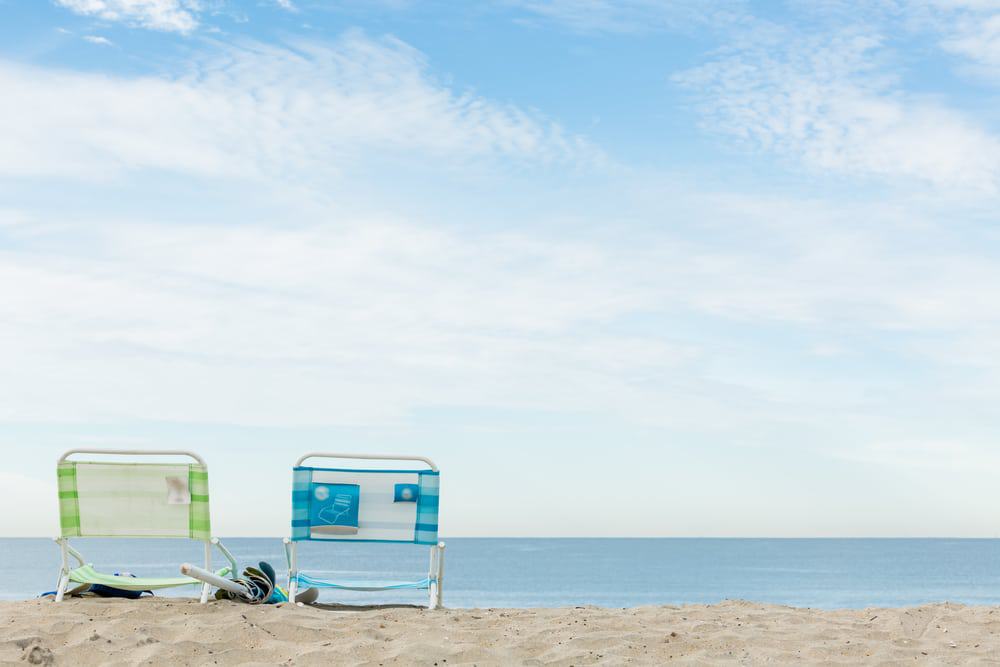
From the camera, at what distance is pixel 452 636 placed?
5.39m

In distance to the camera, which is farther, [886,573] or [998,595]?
[886,573]

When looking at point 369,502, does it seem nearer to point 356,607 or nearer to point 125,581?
point 356,607

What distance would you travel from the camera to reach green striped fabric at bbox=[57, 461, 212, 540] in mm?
6496

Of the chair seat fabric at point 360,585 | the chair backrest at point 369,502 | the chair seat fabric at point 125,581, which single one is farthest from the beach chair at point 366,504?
the chair seat fabric at point 125,581

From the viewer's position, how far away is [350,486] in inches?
278

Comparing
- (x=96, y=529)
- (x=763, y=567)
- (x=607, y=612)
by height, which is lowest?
(x=763, y=567)

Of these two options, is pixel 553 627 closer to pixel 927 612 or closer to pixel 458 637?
pixel 458 637

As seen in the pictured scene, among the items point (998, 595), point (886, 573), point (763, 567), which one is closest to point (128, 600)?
point (998, 595)

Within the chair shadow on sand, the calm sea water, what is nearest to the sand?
the chair shadow on sand

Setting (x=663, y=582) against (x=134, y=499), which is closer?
(x=134, y=499)

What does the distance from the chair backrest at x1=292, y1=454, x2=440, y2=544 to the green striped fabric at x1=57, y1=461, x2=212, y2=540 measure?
0.72 metres

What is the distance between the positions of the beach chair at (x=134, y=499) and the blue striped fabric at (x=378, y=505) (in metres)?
0.62

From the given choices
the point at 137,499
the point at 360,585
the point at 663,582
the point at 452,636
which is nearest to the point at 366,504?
the point at 360,585

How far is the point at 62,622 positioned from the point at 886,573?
63.9 m
